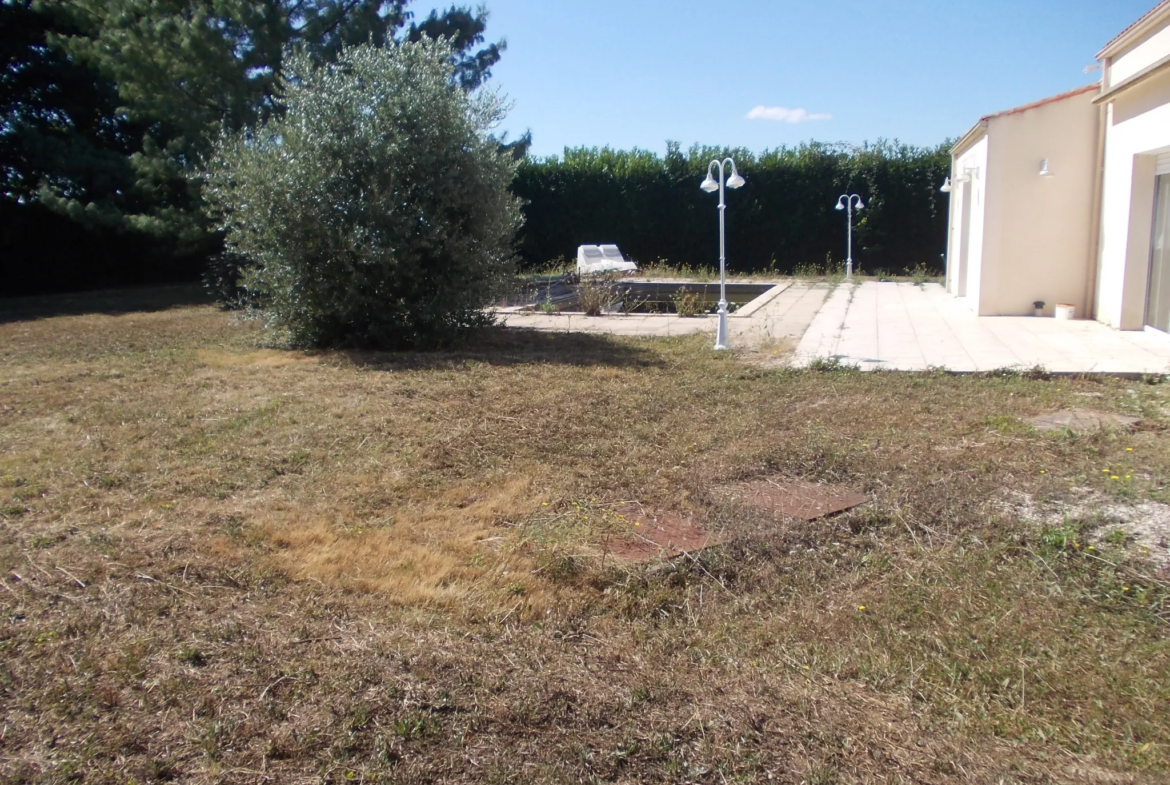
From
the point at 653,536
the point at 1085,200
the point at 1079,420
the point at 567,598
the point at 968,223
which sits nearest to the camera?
the point at 567,598

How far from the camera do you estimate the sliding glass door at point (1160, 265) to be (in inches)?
366

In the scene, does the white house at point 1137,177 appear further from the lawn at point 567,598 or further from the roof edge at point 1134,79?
the lawn at point 567,598

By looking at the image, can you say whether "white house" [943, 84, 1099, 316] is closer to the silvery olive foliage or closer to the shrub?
the shrub

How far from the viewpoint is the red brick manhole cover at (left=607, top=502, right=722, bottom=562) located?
4098 millimetres

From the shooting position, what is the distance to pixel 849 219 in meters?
20.0

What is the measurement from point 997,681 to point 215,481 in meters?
4.15

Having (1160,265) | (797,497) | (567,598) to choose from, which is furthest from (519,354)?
(1160,265)

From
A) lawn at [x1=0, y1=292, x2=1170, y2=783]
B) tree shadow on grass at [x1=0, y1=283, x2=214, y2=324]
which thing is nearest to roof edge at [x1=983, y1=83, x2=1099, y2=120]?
lawn at [x1=0, y1=292, x2=1170, y2=783]

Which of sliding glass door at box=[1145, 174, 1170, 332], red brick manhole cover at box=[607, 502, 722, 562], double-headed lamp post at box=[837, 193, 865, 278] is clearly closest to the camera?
red brick manhole cover at box=[607, 502, 722, 562]

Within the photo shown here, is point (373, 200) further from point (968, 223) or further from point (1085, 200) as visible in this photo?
point (968, 223)

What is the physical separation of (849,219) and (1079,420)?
48.5 feet

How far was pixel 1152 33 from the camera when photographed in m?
9.51

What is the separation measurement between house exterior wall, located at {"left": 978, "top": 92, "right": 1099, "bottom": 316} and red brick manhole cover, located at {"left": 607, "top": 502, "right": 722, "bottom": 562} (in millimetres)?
9103

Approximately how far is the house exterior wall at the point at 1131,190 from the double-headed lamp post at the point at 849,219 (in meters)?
9.01
